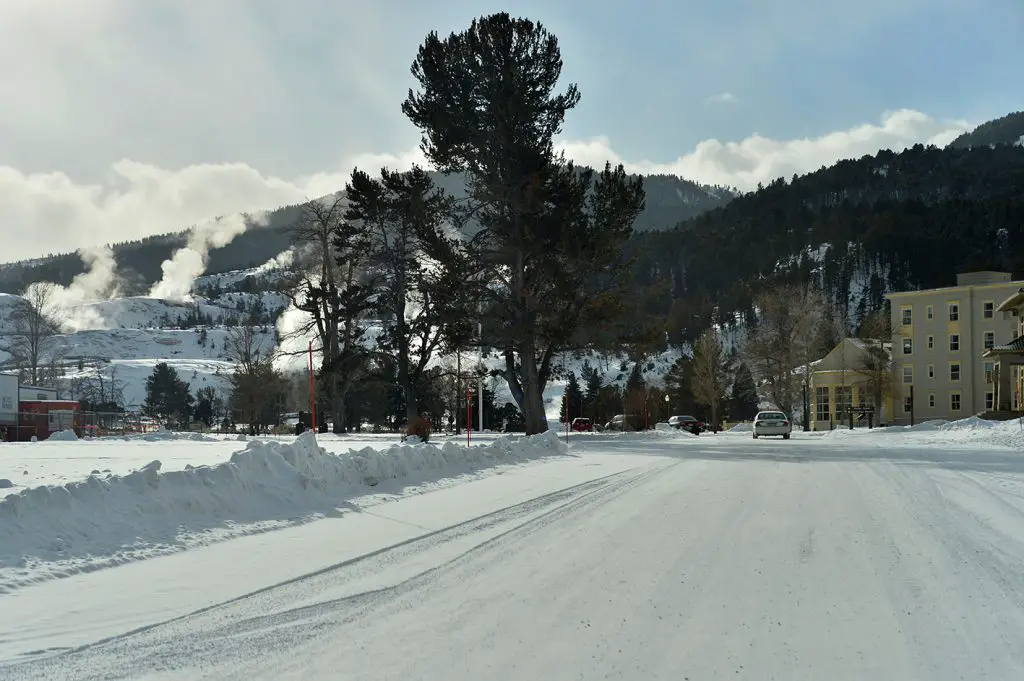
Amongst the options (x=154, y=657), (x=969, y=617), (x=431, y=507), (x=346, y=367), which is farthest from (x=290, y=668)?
(x=346, y=367)

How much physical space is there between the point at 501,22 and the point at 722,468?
1039 inches

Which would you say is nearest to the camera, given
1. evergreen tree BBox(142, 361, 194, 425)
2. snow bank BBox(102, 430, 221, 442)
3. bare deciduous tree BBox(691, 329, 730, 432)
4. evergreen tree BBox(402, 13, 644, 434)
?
evergreen tree BBox(402, 13, 644, 434)

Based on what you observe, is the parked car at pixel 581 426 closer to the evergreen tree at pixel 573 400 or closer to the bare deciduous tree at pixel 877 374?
the bare deciduous tree at pixel 877 374

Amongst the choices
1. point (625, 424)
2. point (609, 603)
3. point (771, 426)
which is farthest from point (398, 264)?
point (609, 603)

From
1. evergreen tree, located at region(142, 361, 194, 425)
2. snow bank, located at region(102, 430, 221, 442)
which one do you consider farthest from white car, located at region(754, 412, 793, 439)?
evergreen tree, located at region(142, 361, 194, 425)

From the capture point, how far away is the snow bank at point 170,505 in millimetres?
8570

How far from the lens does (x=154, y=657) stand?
537 cm

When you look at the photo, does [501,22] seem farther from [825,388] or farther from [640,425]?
[825,388]

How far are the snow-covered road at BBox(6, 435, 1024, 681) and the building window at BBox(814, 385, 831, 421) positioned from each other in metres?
85.6

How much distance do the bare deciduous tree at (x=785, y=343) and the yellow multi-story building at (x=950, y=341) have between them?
53.0 feet

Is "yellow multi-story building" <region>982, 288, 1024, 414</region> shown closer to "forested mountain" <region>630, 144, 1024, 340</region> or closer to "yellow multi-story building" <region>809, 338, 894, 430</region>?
"yellow multi-story building" <region>809, 338, 894, 430</region>

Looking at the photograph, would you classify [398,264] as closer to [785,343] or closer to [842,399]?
[785,343]

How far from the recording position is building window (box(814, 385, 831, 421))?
9381cm

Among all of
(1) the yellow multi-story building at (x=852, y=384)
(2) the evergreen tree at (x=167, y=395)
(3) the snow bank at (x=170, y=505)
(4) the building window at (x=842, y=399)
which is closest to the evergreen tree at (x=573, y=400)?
(1) the yellow multi-story building at (x=852, y=384)
